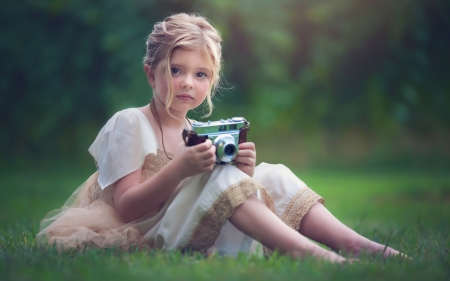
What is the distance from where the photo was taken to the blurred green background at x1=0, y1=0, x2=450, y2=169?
23.4 feet

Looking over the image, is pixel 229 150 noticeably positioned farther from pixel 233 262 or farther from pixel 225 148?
pixel 233 262

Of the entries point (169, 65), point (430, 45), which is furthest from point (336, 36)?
point (169, 65)

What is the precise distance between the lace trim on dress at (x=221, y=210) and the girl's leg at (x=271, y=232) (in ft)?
0.10

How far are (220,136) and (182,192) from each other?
26 cm

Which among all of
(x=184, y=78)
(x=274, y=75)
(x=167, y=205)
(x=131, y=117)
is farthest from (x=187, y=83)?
(x=274, y=75)

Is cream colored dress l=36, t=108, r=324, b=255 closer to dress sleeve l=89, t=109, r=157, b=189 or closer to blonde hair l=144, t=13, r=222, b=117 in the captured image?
dress sleeve l=89, t=109, r=157, b=189

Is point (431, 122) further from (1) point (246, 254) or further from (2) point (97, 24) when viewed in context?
(1) point (246, 254)

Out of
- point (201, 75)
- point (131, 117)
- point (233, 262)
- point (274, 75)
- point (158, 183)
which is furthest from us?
point (274, 75)

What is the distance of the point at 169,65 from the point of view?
251cm

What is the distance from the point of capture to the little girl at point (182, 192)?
2.20m

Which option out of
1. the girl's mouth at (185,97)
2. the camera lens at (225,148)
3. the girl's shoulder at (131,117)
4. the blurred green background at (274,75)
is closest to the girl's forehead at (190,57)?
the girl's mouth at (185,97)

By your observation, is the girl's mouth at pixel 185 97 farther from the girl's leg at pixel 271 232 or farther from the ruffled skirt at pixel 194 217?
the girl's leg at pixel 271 232

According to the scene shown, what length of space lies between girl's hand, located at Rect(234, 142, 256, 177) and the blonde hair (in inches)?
14.4

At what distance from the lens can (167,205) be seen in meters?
2.38
